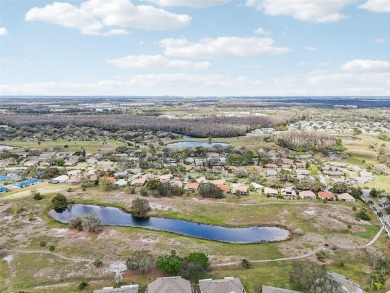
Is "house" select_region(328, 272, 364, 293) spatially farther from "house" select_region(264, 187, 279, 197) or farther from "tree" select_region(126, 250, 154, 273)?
"house" select_region(264, 187, 279, 197)

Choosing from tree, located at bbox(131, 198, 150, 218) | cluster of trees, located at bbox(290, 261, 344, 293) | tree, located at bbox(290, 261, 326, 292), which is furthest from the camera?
tree, located at bbox(131, 198, 150, 218)

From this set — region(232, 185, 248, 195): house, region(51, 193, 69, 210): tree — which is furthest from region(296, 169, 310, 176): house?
region(51, 193, 69, 210): tree

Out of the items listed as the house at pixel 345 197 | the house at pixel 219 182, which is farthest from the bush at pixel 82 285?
the house at pixel 345 197

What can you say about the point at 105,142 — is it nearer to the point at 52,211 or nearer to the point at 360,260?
the point at 52,211

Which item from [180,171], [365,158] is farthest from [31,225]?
[365,158]

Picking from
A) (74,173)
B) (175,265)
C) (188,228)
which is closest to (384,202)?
(188,228)
